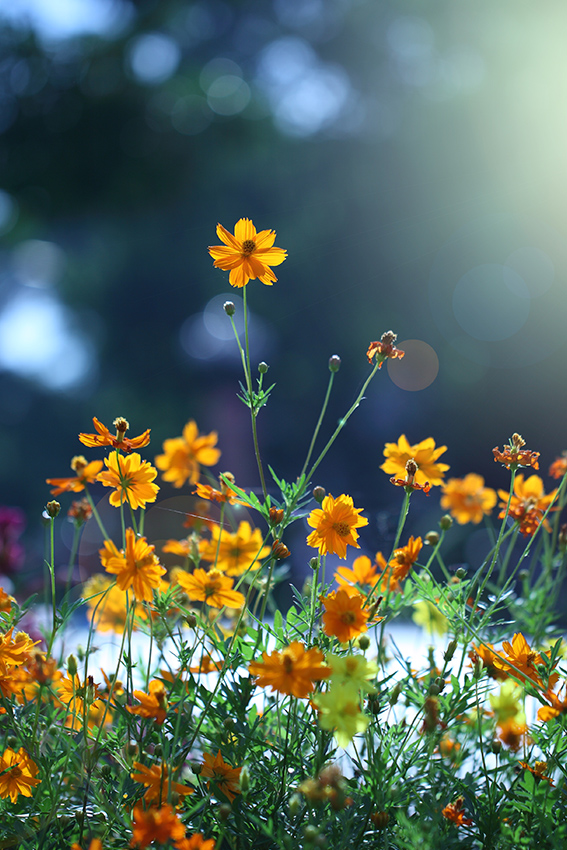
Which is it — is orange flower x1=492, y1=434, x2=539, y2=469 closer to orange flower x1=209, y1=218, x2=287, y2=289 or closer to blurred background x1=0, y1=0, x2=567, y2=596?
orange flower x1=209, y1=218, x2=287, y2=289

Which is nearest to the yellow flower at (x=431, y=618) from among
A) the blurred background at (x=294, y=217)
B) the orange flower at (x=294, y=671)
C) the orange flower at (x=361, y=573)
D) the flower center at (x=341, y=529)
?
the orange flower at (x=361, y=573)

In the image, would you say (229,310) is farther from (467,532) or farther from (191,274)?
(191,274)

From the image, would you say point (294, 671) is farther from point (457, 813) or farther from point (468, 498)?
point (468, 498)

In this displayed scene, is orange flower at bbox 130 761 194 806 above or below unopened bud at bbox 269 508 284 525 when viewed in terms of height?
below

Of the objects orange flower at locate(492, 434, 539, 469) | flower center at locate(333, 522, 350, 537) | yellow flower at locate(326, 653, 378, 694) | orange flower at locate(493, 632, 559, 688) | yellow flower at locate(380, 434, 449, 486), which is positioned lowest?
yellow flower at locate(326, 653, 378, 694)

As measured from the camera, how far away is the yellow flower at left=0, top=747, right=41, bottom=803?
1.70 feet

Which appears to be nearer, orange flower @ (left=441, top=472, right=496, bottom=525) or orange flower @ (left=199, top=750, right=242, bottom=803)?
orange flower @ (left=199, top=750, right=242, bottom=803)

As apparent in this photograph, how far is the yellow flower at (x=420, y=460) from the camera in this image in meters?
0.64

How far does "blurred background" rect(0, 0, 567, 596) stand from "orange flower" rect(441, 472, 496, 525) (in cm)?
254

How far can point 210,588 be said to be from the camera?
56 cm

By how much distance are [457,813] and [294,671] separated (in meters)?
0.19

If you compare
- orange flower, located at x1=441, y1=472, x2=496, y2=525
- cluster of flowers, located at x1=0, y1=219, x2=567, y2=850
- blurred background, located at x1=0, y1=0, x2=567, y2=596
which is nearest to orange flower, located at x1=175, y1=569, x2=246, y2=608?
cluster of flowers, located at x1=0, y1=219, x2=567, y2=850

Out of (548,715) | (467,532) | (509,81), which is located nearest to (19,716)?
(548,715)

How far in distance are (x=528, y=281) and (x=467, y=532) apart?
143 centimetres
